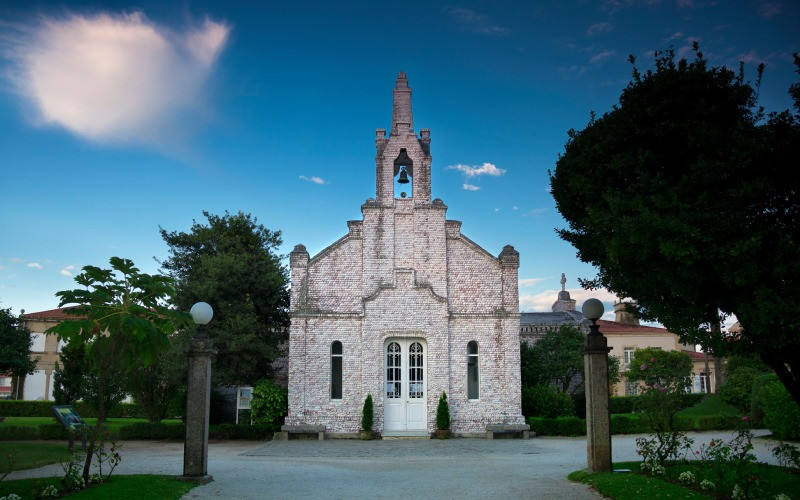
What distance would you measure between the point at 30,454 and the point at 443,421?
1253 cm

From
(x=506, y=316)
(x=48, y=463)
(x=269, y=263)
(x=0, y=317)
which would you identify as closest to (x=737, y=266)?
(x=506, y=316)

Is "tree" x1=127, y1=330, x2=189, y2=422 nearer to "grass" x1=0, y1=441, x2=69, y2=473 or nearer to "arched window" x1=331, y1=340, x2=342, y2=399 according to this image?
"grass" x1=0, y1=441, x2=69, y2=473

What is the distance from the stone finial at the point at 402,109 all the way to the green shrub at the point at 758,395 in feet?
51.8

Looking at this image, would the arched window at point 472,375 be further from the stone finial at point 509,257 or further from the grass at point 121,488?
the grass at point 121,488

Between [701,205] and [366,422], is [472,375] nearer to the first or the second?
[366,422]

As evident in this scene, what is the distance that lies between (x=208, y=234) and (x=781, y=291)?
25.4 m

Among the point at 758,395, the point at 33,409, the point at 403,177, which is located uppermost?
the point at 403,177

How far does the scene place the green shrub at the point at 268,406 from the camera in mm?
22922

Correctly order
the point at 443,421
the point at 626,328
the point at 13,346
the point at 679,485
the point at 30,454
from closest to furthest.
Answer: the point at 679,485 → the point at 30,454 → the point at 443,421 → the point at 13,346 → the point at 626,328

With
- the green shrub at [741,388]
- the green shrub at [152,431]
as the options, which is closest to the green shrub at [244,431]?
the green shrub at [152,431]

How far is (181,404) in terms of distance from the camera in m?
26.8

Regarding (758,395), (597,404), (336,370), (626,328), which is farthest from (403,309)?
(626,328)

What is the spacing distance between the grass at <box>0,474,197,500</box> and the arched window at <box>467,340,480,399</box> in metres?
13.4

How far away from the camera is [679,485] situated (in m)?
9.96
